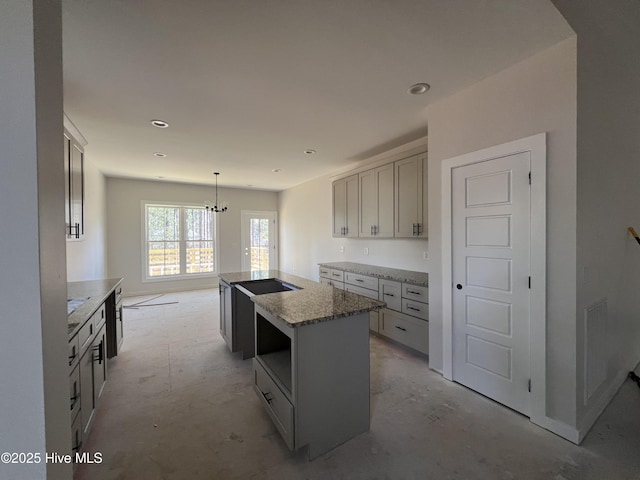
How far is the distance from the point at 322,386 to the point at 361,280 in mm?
2234

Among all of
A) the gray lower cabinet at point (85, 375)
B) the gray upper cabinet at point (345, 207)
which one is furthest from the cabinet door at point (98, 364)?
the gray upper cabinet at point (345, 207)

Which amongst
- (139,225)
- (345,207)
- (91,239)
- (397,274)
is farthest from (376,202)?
(139,225)

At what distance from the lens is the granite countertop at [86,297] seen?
170 cm

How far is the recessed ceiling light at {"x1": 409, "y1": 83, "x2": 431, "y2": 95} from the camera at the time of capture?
7.53ft

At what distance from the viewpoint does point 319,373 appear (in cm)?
173

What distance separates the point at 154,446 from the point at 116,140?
11.7 feet

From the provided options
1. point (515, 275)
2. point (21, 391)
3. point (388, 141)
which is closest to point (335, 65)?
point (388, 141)

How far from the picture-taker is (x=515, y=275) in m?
2.09

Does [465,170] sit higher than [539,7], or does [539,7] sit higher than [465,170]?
[539,7]

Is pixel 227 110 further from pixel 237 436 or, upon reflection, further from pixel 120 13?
pixel 237 436

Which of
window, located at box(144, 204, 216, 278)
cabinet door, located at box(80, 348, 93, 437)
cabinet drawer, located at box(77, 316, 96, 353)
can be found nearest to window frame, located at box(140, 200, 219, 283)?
window, located at box(144, 204, 216, 278)

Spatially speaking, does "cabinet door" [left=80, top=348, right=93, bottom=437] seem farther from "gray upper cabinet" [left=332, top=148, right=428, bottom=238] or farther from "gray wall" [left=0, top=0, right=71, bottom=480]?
"gray upper cabinet" [left=332, top=148, right=428, bottom=238]

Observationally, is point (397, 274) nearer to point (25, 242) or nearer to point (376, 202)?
point (376, 202)

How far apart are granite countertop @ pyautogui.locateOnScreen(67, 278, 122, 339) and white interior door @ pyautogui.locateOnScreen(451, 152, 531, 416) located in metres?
2.86
